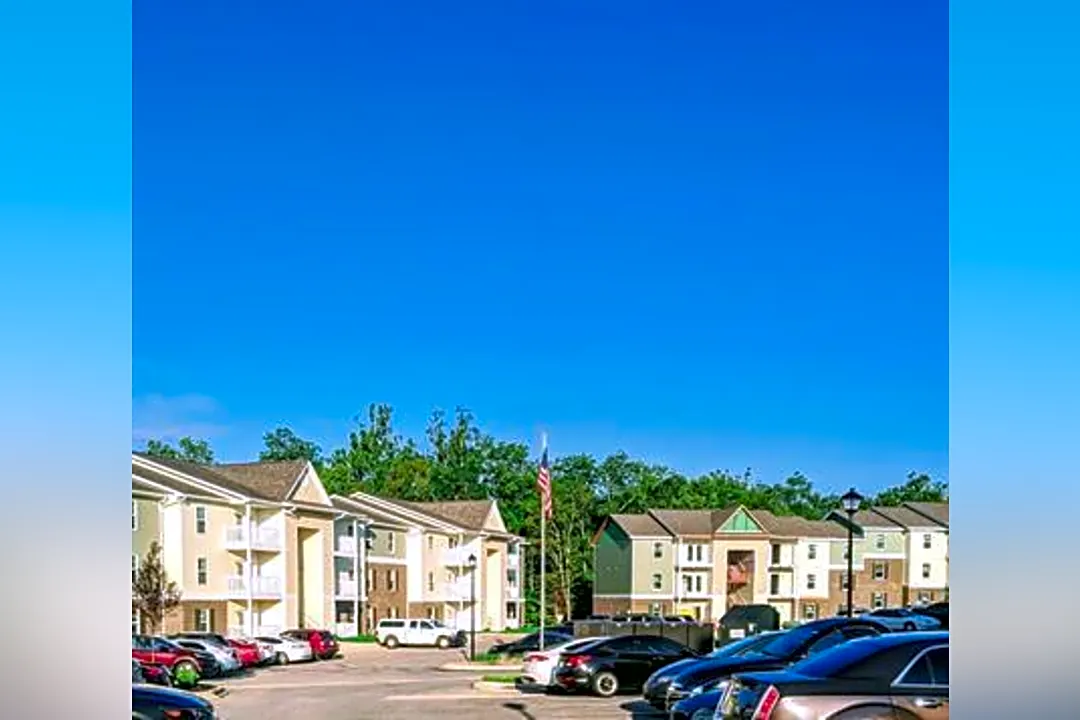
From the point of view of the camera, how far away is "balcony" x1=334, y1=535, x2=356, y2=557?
14.2 m

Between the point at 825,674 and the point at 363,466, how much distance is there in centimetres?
1185

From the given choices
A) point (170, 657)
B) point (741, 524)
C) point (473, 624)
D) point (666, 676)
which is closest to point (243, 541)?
point (170, 657)

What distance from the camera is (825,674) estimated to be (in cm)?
455

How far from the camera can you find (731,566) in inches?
738

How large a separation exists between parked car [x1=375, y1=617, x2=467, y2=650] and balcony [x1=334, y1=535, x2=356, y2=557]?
1.81 metres

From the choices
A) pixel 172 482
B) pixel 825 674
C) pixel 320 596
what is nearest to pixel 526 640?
pixel 320 596

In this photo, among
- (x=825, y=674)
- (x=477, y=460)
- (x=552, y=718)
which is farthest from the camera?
(x=477, y=460)

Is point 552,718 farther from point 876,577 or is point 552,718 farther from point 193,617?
point 876,577

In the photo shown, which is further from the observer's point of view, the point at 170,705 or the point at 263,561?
the point at 263,561

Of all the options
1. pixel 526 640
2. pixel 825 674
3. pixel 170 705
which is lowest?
pixel 526 640

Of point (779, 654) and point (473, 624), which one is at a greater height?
point (779, 654)

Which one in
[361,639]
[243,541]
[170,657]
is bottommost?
[361,639]

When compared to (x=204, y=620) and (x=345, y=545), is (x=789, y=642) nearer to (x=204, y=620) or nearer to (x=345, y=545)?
(x=345, y=545)

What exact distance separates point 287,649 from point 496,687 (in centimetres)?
324
